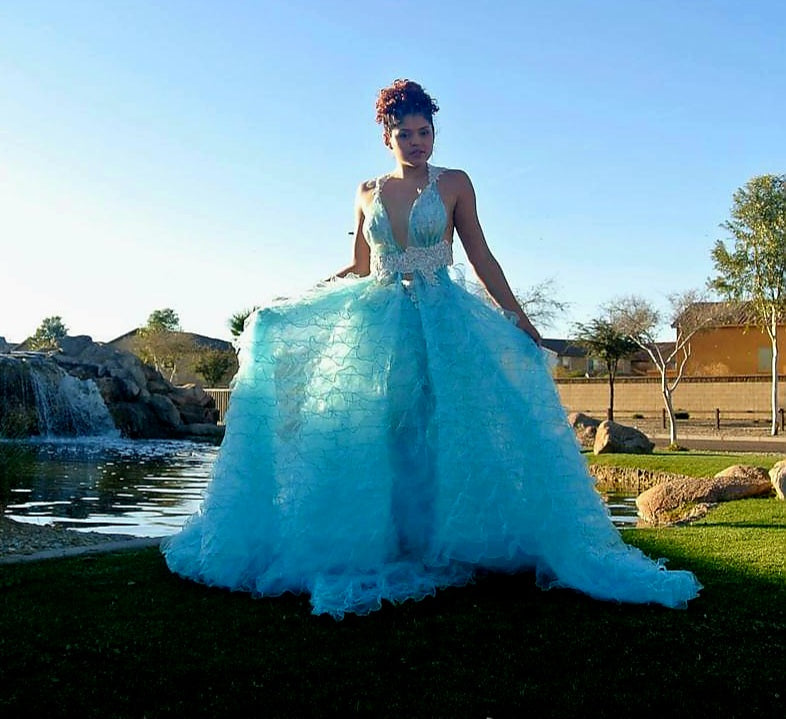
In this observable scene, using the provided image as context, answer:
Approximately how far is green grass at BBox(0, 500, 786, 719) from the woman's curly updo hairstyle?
8.57 ft

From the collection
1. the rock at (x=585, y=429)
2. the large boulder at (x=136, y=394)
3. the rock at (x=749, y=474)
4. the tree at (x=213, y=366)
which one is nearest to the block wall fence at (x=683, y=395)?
the rock at (x=585, y=429)

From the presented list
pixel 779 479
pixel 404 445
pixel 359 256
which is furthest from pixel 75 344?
pixel 404 445

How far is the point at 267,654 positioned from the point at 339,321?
6.15 ft

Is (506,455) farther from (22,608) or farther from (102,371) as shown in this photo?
(102,371)

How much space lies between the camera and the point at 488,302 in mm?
4707

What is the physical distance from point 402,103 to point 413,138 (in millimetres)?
209

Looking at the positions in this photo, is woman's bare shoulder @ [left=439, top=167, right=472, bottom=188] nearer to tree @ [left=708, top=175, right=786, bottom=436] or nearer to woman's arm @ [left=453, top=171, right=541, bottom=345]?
woman's arm @ [left=453, top=171, right=541, bottom=345]

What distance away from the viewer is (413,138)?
15.8 ft

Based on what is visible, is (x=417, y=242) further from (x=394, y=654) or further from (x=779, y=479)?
(x=779, y=479)

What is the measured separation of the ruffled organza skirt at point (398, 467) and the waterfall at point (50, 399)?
2006cm

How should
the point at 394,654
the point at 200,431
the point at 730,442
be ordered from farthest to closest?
1. the point at 200,431
2. the point at 730,442
3. the point at 394,654

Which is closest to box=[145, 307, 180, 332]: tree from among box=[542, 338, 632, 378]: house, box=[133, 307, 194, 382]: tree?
box=[133, 307, 194, 382]: tree

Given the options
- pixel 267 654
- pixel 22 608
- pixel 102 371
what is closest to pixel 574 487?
pixel 267 654

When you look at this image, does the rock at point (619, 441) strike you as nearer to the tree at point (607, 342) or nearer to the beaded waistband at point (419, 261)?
the beaded waistband at point (419, 261)
